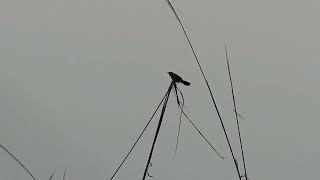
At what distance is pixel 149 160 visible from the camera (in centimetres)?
162

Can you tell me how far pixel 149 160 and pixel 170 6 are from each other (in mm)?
340

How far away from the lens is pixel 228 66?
1658 millimetres

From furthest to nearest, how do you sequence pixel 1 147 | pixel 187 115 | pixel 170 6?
pixel 187 115 < pixel 170 6 < pixel 1 147

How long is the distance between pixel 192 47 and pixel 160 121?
18 cm

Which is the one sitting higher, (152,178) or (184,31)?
(184,31)

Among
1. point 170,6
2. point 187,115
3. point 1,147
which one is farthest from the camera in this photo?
point 187,115

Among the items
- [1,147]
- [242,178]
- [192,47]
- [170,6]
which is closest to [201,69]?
[192,47]

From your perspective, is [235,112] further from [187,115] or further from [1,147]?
[1,147]

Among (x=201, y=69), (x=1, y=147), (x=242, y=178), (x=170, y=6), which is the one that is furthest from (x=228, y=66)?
(x=1, y=147)

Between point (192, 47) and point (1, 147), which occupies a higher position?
point (192, 47)

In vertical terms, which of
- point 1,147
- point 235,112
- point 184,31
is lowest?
point 1,147

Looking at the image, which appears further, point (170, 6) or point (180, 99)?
point (180, 99)

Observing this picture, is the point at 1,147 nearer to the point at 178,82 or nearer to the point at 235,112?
the point at 178,82

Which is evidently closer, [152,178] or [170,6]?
[170,6]
